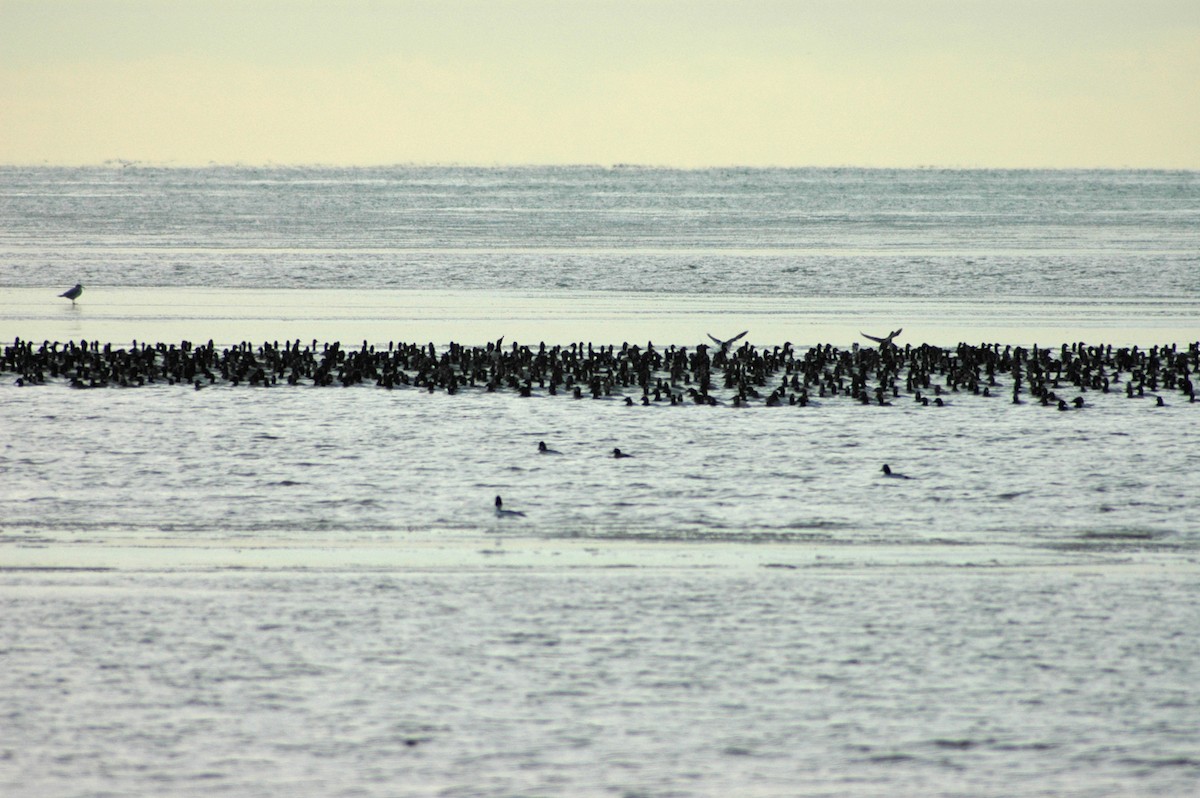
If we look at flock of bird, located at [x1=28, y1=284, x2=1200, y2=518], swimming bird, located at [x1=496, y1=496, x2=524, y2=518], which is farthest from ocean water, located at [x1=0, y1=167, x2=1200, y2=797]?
flock of bird, located at [x1=28, y1=284, x2=1200, y2=518]

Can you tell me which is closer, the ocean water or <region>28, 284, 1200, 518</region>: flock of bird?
the ocean water

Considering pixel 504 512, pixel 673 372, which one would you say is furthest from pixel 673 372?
pixel 504 512

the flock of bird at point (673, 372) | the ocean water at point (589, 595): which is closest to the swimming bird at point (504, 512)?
the ocean water at point (589, 595)

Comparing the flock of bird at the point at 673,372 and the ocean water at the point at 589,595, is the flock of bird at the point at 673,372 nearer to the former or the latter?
the flock of bird at the point at 673,372

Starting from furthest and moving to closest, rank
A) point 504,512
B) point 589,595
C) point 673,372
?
point 673,372
point 504,512
point 589,595

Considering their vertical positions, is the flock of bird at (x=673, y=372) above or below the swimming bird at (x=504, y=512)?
above

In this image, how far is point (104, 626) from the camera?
714 cm

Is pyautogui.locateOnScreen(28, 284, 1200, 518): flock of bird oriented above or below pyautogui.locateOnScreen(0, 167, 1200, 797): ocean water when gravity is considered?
above

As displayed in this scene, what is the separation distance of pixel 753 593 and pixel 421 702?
7.77 ft

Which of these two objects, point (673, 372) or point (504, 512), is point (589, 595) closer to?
point (504, 512)

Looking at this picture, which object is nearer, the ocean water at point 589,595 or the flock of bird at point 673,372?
the ocean water at point 589,595

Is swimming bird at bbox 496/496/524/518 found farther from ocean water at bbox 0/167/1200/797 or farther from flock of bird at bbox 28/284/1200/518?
flock of bird at bbox 28/284/1200/518

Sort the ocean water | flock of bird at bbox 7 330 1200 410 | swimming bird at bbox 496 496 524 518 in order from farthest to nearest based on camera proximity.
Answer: flock of bird at bbox 7 330 1200 410 → swimming bird at bbox 496 496 524 518 → the ocean water

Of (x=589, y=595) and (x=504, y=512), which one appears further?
(x=504, y=512)
